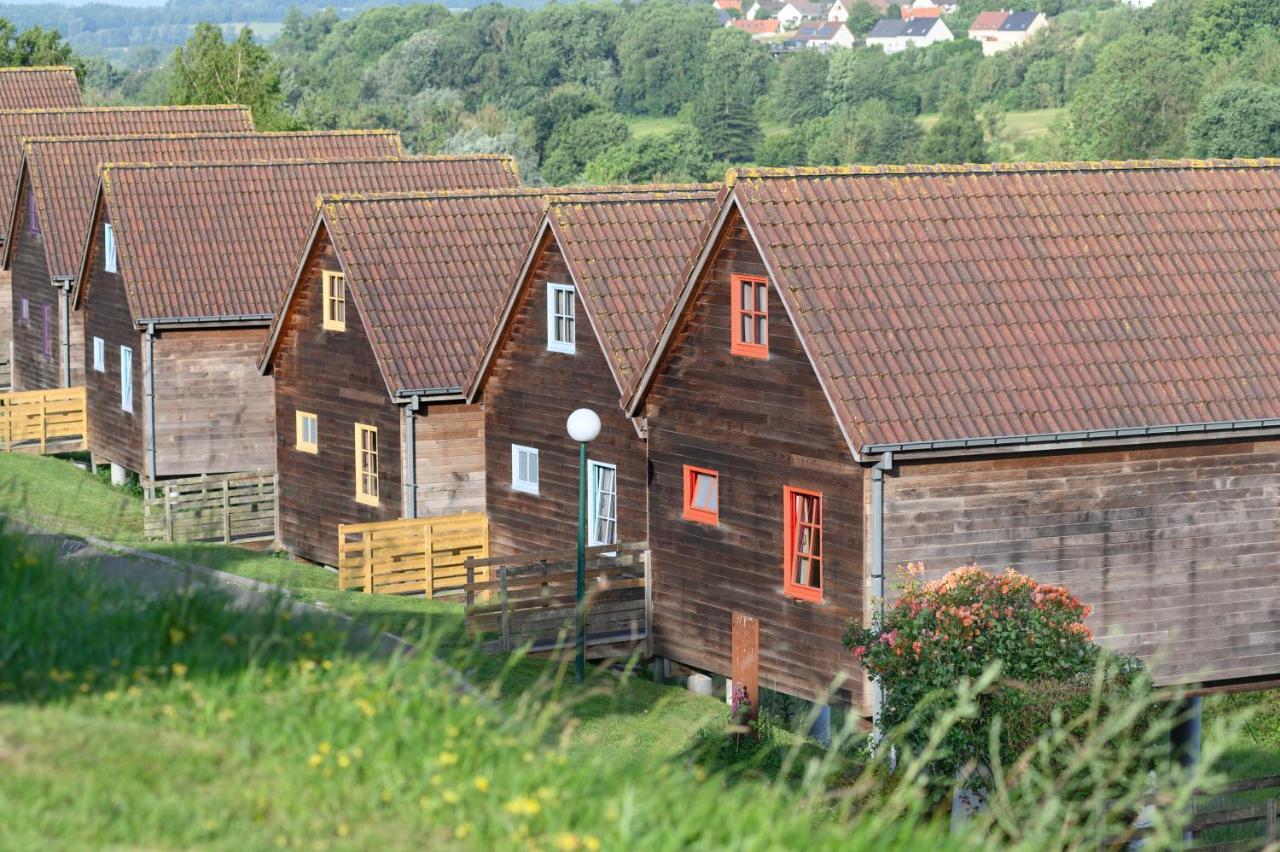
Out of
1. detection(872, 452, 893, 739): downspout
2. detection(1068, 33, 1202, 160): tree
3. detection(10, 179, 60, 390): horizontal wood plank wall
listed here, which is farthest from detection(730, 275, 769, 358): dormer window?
detection(1068, 33, 1202, 160): tree

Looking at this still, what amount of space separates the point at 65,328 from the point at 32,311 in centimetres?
→ 350

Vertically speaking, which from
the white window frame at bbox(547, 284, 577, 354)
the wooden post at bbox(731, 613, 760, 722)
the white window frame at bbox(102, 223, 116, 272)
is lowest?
the wooden post at bbox(731, 613, 760, 722)

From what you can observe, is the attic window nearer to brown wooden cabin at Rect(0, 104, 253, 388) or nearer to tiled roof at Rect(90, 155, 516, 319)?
tiled roof at Rect(90, 155, 516, 319)

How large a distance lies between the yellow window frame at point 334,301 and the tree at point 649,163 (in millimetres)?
121446

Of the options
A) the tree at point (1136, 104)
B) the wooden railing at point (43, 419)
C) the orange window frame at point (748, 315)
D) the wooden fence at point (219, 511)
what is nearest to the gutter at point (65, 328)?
the wooden railing at point (43, 419)

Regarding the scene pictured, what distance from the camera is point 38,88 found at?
202 feet

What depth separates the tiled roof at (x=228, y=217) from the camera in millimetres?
39594

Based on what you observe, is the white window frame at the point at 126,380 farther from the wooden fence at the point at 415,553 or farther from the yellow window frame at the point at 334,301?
the wooden fence at the point at 415,553

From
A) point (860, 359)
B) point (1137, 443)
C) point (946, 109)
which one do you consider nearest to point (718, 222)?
point (860, 359)

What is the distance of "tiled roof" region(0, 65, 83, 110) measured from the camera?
6092 centimetres

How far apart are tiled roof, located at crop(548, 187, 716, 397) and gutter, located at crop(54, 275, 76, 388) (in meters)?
20.2

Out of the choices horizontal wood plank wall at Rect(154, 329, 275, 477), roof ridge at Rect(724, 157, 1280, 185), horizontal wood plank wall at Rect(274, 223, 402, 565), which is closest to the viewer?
roof ridge at Rect(724, 157, 1280, 185)

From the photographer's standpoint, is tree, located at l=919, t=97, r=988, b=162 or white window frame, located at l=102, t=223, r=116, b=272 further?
tree, located at l=919, t=97, r=988, b=162

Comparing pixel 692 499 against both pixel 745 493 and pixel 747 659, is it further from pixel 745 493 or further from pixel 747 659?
pixel 747 659
